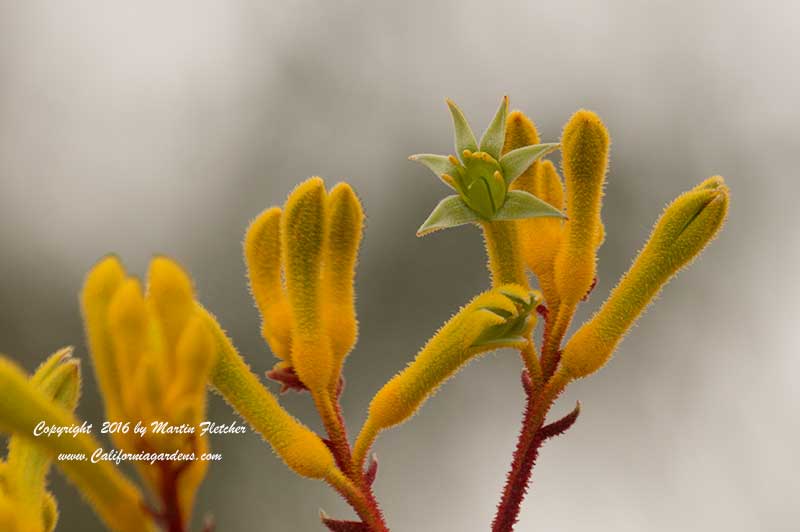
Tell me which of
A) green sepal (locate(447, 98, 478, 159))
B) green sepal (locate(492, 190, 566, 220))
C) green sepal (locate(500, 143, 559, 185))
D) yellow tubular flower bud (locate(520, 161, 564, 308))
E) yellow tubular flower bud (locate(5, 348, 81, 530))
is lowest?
yellow tubular flower bud (locate(5, 348, 81, 530))

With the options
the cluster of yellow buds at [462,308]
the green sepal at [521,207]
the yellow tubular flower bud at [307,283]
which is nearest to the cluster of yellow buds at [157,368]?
the cluster of yellow buds at [462,308]

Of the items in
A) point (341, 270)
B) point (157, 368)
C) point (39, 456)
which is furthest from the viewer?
point (341, 270)

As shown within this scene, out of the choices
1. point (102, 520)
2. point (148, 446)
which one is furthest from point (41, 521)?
point (148, 446)

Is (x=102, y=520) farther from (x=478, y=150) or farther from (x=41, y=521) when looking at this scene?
(x=478, y=150)

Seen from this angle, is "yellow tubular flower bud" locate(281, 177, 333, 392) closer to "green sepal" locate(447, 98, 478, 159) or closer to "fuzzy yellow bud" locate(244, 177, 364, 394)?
"fuzzy yellow bud" locate(244, 177, 364, 394)

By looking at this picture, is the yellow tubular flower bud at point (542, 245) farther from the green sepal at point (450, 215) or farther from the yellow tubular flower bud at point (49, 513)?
the yellow tubular flower bud at point (49, 513)

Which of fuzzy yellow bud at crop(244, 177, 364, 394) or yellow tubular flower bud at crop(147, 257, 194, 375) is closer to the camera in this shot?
yellow tubular flower bud at crop(147, 257, 194, 375)

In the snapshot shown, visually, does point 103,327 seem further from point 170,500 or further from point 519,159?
point 519,159

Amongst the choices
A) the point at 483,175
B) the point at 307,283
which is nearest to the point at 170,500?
the point at 307,283

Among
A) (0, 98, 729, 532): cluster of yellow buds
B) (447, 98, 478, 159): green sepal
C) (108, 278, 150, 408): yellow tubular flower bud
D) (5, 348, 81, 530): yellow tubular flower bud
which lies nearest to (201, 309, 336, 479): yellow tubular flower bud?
(0, 98, 729, 532): cluster of yellow buds
